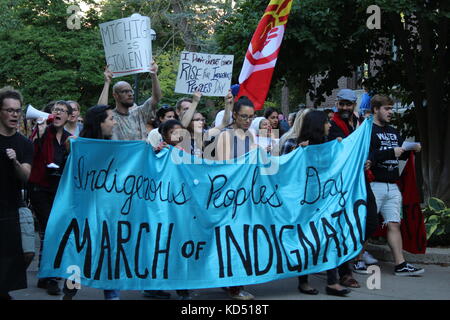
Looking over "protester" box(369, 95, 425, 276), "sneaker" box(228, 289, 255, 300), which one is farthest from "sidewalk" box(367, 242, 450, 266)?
"sneaker" box(228, 289, 255, 300)

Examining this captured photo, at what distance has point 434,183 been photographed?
1166 cm

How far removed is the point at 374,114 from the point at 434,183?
3973 mm

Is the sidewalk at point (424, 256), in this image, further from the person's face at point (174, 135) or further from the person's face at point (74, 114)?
the person's face at point (74, 114)

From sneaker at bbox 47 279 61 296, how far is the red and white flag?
→ 10.6ft

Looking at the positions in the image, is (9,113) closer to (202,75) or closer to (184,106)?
(184,106)

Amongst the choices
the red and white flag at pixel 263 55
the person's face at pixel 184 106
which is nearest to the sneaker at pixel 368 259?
the red and white flag at pixel 263 55

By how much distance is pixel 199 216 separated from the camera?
21.7 ft

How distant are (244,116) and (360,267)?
245cm

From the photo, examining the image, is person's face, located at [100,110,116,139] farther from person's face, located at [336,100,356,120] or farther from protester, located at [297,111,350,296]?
person's face, located at [336,100,356,120]

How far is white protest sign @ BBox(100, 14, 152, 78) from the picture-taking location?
8.08 metres

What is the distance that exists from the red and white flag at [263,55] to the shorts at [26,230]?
3.51 meters

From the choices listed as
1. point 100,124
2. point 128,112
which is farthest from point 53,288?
point 128,112

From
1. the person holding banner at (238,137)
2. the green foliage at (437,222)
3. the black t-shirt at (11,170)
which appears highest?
the person holding banner at (238,137)

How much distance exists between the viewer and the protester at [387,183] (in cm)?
A: 793
